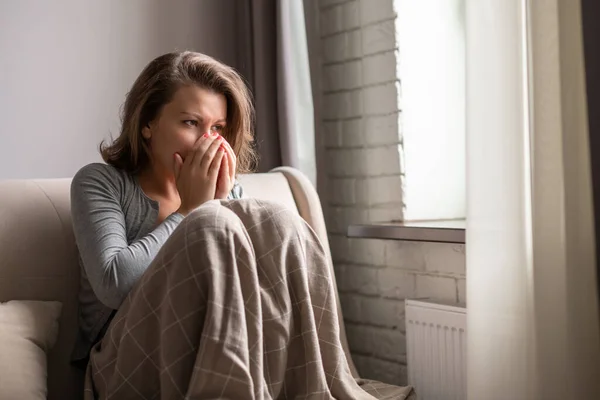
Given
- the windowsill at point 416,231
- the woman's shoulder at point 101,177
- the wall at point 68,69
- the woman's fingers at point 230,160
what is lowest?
the windowsill at point 416,231

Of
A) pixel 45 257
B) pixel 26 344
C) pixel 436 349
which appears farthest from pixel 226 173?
pixel 436 349

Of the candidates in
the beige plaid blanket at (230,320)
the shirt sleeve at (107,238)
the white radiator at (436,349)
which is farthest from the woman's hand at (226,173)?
the white radiator at (436,349)

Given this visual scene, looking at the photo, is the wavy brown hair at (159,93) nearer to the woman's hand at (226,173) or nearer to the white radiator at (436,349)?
the woman's hand at (226,173)

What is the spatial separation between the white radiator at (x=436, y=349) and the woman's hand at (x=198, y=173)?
0.71 m

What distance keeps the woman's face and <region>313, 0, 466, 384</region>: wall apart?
0.72 meters

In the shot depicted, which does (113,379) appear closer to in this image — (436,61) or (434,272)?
(434,272)

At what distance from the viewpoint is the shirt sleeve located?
1660 millimetres

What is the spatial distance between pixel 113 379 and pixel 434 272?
1107mm

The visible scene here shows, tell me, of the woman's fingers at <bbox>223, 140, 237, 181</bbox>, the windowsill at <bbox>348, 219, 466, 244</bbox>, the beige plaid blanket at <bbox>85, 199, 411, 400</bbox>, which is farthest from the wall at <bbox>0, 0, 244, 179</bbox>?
the beige plaid blanket at <bbox>85, 199, 411, 400</bbox>

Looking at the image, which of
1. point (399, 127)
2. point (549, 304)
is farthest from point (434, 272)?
point (549, 304)

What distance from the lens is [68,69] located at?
95.8 inches

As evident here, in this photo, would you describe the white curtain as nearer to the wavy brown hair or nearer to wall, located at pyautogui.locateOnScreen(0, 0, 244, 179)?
the wavy brown hair

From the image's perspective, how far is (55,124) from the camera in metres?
2.41

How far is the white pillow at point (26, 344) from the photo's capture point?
1486 mm
